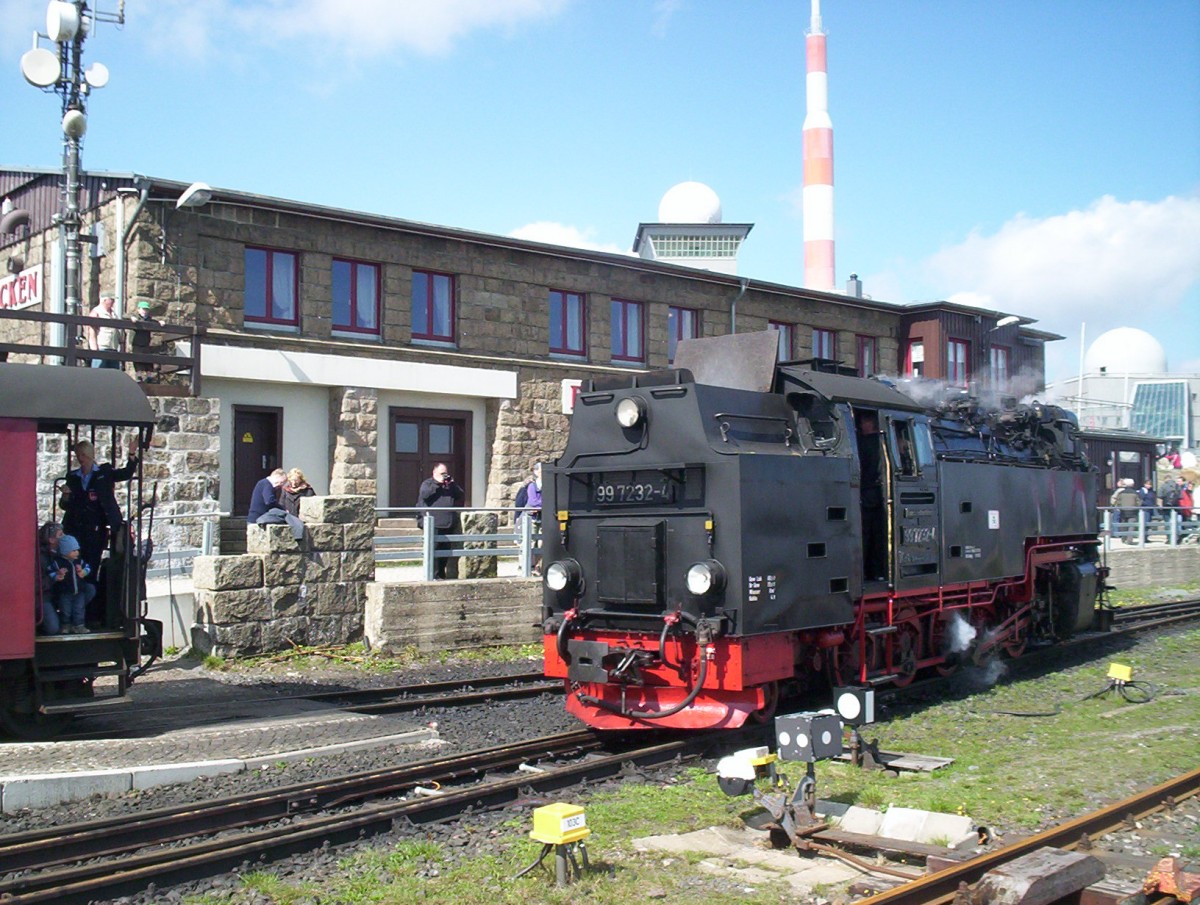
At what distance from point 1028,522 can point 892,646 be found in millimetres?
3407

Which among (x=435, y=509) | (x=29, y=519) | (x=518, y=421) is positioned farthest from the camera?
(x=518, y=421)

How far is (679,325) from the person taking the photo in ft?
77.2

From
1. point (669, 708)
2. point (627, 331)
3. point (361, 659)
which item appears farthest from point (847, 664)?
point (627, 331)

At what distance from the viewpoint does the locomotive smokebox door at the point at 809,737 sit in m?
6.26

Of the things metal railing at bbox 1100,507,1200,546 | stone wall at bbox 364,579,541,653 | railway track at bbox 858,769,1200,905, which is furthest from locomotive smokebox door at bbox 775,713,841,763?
metal railing at bbox 1100,507,1200,546

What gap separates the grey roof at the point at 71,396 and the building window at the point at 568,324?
13.0 meters

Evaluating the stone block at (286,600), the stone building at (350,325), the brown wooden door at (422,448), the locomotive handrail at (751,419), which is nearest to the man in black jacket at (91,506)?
the stone block at (286,600)

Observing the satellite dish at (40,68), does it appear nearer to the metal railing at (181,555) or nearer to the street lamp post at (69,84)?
the street lamp post at (69,84)

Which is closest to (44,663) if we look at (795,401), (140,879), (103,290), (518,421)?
(140,879)

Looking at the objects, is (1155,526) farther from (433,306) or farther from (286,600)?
(286,600)

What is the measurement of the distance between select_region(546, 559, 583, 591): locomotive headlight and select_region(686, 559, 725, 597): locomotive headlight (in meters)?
1.21

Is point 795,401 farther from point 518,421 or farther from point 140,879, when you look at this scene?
point 518,421

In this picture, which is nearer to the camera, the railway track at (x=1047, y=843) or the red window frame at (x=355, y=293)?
the railway track at (x=1047, y=843)

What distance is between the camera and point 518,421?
816 inches
